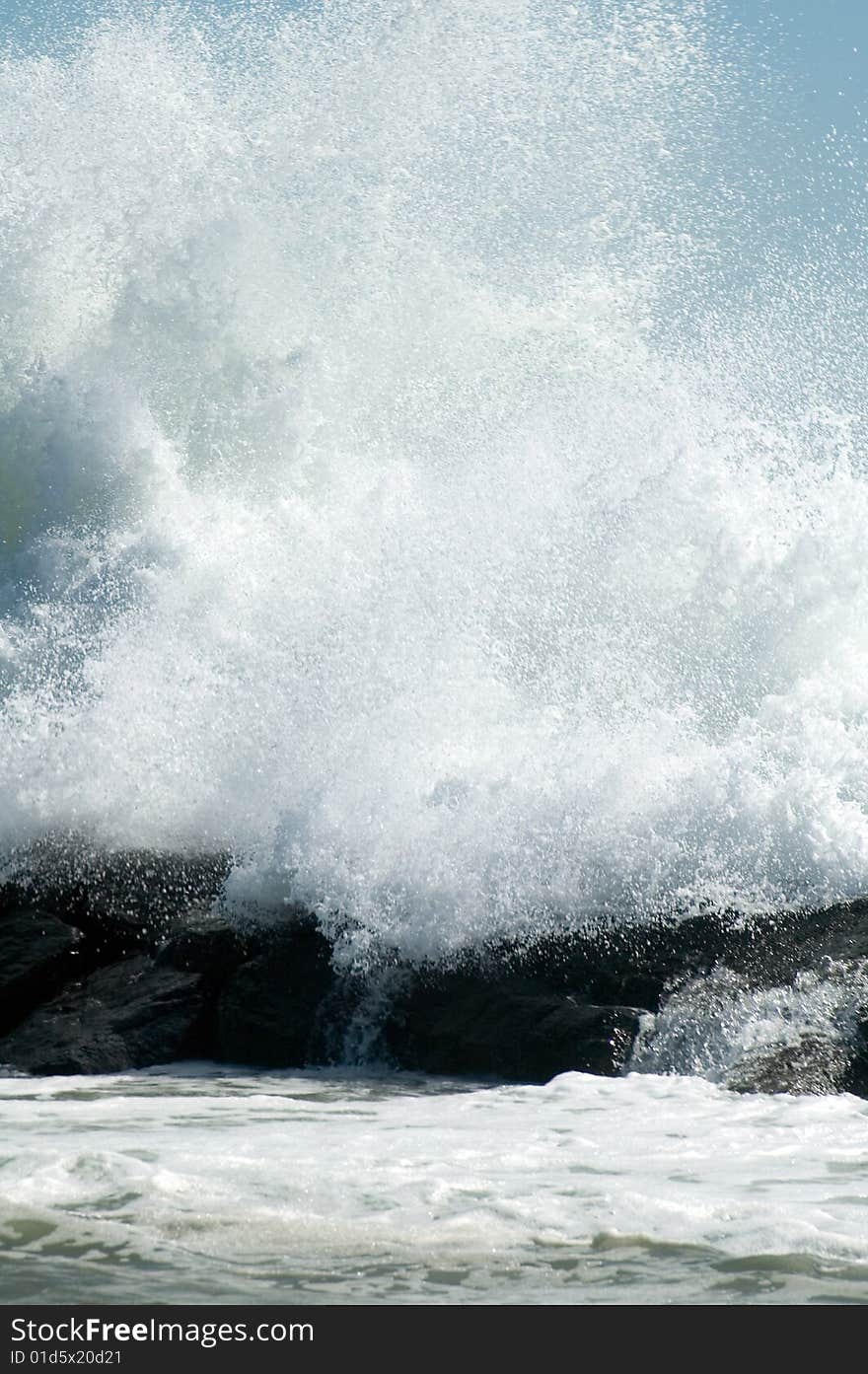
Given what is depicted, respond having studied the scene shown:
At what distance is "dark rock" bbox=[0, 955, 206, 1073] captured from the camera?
765 centimetres

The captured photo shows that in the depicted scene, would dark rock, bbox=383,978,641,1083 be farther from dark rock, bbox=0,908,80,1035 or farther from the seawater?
dark rock, bbox=0,908,80,1035

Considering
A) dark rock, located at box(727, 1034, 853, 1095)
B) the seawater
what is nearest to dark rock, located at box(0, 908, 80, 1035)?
the seawater

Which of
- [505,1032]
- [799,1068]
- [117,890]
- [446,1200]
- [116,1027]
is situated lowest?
[446,1200]

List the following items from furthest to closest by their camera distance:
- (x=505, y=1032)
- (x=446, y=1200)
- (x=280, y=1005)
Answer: (x=280, y=1005)
(x=505, y=1032)
(x=446, y=1200)

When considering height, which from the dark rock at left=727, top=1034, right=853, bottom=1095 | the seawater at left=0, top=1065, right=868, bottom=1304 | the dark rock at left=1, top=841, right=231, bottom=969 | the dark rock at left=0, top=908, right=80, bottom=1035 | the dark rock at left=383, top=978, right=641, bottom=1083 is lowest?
the seawater at left=0, top=1065, right=868, bottom=1304

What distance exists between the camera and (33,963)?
338 inches

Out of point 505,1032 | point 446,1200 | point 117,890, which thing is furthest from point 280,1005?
point 446,1200

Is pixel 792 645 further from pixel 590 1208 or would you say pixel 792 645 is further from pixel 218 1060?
pixel 590 1208

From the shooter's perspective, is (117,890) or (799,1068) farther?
(117,890)

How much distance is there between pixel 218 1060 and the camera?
7.72 metres

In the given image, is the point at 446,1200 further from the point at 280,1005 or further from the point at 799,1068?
the point at 280,1005

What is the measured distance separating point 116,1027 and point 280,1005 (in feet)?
3.05

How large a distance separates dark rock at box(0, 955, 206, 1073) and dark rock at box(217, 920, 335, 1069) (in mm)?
229
